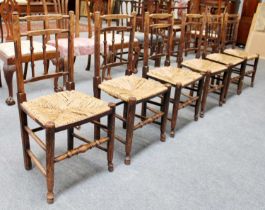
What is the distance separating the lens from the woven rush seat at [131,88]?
189 centimetres

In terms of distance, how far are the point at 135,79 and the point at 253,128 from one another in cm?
121

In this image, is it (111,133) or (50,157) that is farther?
(111,133)

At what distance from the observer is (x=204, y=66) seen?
2.83m

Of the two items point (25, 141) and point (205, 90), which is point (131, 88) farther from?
point (205, 90)

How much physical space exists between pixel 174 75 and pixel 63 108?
1119 mm

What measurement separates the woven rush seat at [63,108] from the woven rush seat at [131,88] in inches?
8.7

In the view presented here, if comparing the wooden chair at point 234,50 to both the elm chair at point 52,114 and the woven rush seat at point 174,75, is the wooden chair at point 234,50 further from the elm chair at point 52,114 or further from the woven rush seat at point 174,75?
the elm chair at point 52,114

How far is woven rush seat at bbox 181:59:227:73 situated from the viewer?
2729 millimetres

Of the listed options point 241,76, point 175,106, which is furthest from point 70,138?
point 241,76

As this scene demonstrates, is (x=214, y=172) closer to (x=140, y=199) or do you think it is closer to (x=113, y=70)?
(x=140, y=199)

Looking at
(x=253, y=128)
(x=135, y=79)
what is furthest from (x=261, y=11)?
(x=135, y=79)

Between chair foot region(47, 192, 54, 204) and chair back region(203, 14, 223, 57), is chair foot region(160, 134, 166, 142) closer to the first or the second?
chair foot region(47, 192, 54, 204)

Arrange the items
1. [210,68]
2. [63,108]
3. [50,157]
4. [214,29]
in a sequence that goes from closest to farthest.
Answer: [50,157] → [63,108] → [210,68] → [214,29]

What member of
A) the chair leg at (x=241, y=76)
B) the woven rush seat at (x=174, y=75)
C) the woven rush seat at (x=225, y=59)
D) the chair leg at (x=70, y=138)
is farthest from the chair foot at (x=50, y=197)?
the chair leg at (x=241, y=76)
